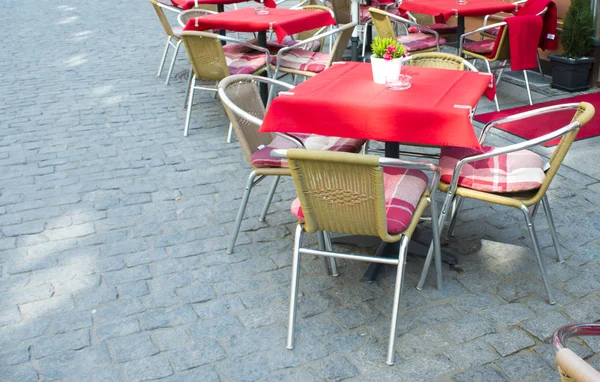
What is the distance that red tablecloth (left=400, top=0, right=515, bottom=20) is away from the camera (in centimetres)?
668

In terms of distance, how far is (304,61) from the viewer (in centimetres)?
628

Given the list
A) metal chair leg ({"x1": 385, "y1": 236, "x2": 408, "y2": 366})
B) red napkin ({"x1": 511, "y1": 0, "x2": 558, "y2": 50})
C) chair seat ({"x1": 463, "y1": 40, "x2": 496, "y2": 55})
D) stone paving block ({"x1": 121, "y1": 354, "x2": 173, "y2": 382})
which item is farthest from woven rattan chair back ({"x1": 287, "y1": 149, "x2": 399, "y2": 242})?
red napkin ({"x1": 511, "y1": 0, "x2": 558, "y2": 50})

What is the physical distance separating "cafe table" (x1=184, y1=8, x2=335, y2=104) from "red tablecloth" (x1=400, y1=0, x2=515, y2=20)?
0.92 metres

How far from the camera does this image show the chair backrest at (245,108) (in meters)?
3.81

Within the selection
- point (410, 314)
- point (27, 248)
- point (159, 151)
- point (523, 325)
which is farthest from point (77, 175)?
point (523, 325)

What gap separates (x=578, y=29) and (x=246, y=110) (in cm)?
421

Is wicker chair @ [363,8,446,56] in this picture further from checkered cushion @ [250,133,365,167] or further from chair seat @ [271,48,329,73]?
checkered cushion @ [250,133,365,167]

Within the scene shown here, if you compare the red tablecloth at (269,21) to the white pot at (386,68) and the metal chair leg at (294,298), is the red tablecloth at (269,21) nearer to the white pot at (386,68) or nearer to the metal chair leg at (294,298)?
the white pot at (386,68)

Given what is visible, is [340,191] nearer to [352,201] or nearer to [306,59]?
[352,201]

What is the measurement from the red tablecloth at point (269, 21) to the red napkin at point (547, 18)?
191 cm

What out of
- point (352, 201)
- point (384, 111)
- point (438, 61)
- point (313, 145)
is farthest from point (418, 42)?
point (352, 201)

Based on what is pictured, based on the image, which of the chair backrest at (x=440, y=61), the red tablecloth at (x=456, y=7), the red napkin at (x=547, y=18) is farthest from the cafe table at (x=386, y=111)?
the red napkin at (x=547, y=18)

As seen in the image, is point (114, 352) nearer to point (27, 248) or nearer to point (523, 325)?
point (27, 248)

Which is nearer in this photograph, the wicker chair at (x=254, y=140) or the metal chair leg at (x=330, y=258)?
the metal chair leg at (x=330, y=258)
